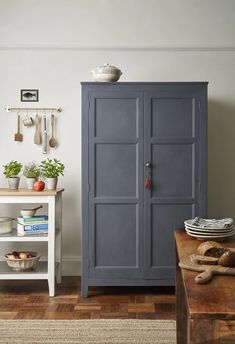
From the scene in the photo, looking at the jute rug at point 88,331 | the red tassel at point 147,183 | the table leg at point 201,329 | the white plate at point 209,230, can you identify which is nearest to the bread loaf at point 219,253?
the table leg at point 201,329

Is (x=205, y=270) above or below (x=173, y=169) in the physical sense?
Answer: below

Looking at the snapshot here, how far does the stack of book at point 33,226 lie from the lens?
369 cm

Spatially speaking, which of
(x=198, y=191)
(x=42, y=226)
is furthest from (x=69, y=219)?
(x=198, y=191)

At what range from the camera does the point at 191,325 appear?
3.35ft

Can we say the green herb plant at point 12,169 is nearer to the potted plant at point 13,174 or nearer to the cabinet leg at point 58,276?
the potted plant at point 13,174

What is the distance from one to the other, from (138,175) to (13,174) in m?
1.21

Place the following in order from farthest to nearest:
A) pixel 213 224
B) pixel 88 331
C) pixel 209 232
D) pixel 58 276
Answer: pixel 58 276
pixel 88 331
pixel 213 224
pixel 209 232

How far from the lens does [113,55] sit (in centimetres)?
430

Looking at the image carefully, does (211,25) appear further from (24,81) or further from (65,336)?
(65,336)

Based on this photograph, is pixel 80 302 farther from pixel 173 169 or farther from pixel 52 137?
pixel 52 137

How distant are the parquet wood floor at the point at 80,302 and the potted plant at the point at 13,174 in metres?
0.98

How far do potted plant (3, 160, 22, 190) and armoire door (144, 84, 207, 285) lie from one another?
1.26m

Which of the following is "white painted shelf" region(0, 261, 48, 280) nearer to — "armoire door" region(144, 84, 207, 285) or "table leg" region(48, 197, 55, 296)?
"table leg" region(48, 197, 55, 296)

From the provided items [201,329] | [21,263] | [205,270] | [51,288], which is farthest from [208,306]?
[21,263]
